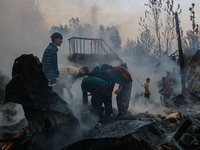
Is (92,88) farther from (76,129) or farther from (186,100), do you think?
(186,100)

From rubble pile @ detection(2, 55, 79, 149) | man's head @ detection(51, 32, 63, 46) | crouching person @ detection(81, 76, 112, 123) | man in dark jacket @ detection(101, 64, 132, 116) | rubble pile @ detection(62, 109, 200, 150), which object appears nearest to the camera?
rubble pile @ detection(2, 55, 79, 149)

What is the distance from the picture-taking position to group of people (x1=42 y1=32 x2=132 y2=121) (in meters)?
4.30

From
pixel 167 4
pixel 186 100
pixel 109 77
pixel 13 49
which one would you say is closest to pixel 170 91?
pixel 186 100

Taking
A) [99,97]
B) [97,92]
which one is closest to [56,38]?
[97,92]

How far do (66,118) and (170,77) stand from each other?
10.6 metres

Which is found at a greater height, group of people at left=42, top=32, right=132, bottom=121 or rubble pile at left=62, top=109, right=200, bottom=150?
group of people at left=42, top=32, right=132, bottom=121

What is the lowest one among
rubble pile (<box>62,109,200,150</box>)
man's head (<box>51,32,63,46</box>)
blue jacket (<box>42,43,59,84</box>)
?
rubble pile (<box>62,109,200,150</box>)

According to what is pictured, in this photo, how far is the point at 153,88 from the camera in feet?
51.9

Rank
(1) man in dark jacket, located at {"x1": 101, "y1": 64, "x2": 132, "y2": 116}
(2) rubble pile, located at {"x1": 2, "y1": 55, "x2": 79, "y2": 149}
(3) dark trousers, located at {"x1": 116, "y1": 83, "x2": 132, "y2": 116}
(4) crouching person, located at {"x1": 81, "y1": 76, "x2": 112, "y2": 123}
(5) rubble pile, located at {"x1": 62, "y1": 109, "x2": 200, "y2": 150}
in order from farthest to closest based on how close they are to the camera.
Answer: (3) dark trousers, located at {"x1": 116, "y1": 83, "x2": 132, "y2": 116} < (1) man in dark jacket, located at {"x1": 101, "y1": 64, "x2": 132, "y2": 116} < (4) crouching person, located at {"x1": 81, "y1": 76, "x2": 112, "y2": 123} < (5) rubble pile, located at {"x1": 62, "y1": 109, "x2": 200, "y2": 150} < (2) rubble pile, located at {"x1": 2, "y1": 55, "x2": 79, "y2": 149}

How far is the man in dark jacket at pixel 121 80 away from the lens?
5266 mm

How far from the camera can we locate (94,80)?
15.6ft

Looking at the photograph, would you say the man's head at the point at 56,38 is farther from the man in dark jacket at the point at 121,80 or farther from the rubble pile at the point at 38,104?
the rubble pile at the point at 38,104

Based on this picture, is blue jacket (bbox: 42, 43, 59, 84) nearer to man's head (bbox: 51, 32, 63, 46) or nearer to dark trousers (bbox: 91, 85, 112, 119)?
man's head (bbox: 51, 32, 63, 46)

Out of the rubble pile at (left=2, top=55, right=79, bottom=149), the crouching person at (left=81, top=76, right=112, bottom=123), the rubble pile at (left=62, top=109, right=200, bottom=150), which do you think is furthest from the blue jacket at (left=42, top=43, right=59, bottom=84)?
the rubble pile at (left=62, top=109, right=200, bottom=150)
